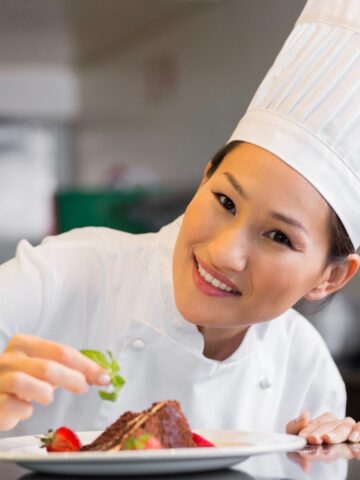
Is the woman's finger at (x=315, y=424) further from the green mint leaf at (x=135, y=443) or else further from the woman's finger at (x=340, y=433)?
the green mint leaf at (x=135, y=443)

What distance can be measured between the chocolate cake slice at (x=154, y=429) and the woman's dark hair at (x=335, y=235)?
49cm

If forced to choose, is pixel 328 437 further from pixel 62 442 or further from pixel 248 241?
pixel 62 442

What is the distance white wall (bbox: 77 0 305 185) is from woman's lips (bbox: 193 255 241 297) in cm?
405

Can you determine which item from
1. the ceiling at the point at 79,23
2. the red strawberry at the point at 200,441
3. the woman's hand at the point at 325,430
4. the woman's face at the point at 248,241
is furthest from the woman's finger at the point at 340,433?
the ceiling at the point at 79,23

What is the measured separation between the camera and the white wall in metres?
6.06

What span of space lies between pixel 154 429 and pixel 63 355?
141 mm

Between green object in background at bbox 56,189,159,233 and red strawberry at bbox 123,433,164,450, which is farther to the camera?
green object in background at bbox 56,189,159,233

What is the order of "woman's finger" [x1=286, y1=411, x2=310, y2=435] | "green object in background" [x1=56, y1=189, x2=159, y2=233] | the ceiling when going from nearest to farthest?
"woman's finger" [x1=286, y1=411, x2=310, y2=435], "green object in background" [x1=56, y1=189, x2=159, y2=233], the ceiling

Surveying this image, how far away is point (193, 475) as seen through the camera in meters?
1.24

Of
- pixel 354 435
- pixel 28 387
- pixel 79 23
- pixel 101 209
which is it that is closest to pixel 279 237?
pixel 354 435

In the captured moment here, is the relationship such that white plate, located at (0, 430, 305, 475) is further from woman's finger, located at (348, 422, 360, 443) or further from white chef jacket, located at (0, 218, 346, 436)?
white chef jacket, located at (0, 218, 346, 436)

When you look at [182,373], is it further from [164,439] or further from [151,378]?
[164,439]

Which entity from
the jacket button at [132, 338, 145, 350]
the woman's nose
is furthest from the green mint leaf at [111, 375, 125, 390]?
the jacket button at [132, 338, 145, 350]

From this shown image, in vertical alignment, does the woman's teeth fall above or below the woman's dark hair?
below
